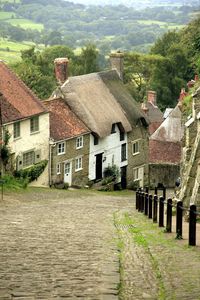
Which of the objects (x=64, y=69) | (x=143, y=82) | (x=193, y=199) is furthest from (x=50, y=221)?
(x=143, y=82)

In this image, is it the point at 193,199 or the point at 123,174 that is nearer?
the point at 193,199

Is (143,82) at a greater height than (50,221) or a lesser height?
greater

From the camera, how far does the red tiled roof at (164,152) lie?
57.4 meters

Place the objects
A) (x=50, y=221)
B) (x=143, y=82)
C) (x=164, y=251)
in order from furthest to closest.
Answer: (x=143, y=82) → (x=50, y=221) → (x=164, y=251)

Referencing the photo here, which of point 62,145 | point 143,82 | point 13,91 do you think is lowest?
point 62,145

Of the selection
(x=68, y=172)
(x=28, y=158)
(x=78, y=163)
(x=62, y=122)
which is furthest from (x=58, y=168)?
(x=62, y=122)

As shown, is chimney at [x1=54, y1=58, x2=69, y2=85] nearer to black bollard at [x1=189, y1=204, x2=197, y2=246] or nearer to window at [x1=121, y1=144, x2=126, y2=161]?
window at [x1=121, y1=144, x2=126, y2=161]

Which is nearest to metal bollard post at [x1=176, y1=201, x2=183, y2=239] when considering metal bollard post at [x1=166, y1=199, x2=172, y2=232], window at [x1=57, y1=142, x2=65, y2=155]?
metal bollard post at [x1=166, y1=199, x2=172, y2=232]

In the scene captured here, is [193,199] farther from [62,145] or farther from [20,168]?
[62,145]

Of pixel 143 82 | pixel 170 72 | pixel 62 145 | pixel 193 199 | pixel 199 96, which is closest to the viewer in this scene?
pixel 193 199

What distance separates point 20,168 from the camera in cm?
4291

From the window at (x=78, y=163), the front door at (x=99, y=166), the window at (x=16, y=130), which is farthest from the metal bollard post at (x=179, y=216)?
the front door at (x=99, y=166)

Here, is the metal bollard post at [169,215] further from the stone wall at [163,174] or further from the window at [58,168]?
the stone wall at [163,174]

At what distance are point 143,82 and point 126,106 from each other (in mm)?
44260
